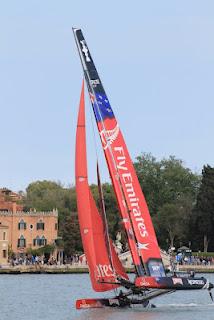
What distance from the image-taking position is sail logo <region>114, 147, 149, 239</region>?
143 feet

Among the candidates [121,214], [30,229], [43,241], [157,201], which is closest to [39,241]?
[43,241]

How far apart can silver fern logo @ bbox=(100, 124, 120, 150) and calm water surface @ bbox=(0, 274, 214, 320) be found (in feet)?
20.6

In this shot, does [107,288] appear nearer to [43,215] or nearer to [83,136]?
[83,136]

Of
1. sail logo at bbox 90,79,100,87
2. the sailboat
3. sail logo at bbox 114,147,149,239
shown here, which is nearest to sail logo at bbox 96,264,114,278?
the sailboat

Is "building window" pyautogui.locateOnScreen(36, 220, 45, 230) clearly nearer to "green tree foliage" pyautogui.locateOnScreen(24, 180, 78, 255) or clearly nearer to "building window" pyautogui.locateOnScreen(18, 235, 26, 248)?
"building window" pyautogui.locateOnScreen(18, 235, 26, 248)

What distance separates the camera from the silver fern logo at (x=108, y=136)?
43625 millimetres

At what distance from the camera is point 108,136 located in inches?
1722

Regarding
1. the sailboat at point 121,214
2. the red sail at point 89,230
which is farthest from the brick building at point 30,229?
the red sail at point 89,230

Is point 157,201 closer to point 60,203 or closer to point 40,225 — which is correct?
point 60,203

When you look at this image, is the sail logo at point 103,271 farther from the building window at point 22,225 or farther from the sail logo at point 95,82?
the building window at point 22,225

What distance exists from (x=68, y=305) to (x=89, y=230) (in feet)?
34.8

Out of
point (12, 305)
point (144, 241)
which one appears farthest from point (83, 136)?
point (12, 305)

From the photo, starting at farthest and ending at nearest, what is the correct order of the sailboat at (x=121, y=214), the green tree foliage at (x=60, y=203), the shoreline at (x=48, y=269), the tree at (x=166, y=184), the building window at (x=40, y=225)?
the tree at (x=166, y=184) < the green tree foliage at (x=60, y=203) < the building window at (x=40, y=225) < the shoreline at (x=48, y=269) < the sailboat at (x=121, y=214)

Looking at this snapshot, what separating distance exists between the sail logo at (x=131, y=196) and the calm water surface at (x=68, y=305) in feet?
10.3
